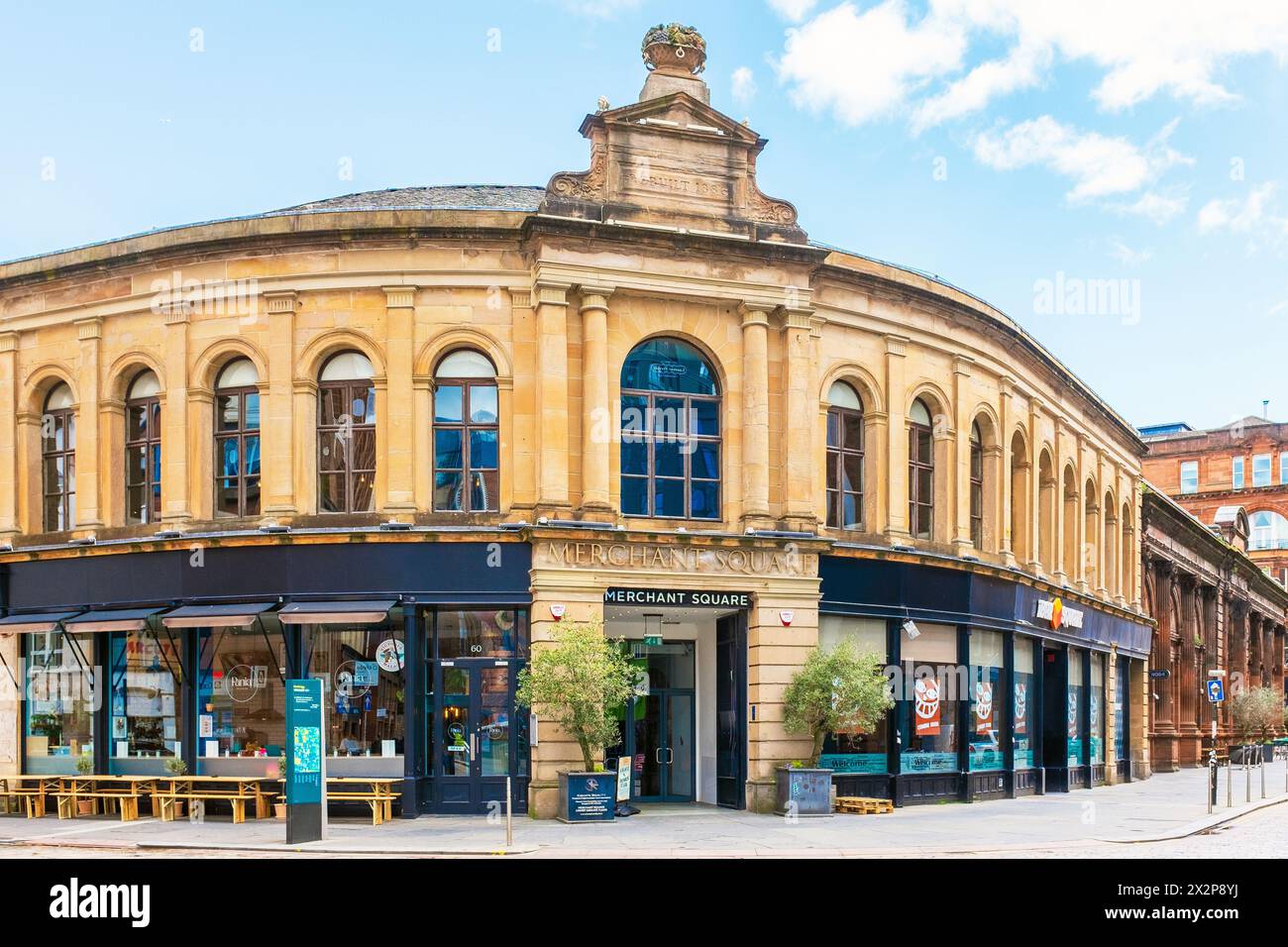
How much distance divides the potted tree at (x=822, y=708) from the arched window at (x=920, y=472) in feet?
17.8

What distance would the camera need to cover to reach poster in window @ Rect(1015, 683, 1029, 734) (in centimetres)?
3356

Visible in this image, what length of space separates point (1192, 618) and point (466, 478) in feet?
136

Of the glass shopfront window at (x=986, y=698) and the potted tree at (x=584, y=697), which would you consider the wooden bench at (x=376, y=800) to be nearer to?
the potted tree at (x=584, y=697)

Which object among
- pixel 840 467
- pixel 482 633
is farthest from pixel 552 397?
pixel 840 467

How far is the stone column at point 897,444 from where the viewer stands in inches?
1176

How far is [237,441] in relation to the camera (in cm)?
2700

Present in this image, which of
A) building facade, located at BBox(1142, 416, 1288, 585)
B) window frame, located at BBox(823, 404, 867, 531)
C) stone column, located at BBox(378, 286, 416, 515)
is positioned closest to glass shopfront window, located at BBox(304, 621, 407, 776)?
stone column, located at BBox(378, 286, 416, 515)

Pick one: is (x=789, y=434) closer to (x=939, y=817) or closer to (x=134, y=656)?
(x=939, y=817)

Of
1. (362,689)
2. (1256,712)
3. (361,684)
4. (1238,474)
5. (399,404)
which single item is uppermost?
(1238,474)

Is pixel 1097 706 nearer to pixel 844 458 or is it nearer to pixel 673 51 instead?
pixel 844 458

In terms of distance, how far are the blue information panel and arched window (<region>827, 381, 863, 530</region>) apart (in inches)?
498

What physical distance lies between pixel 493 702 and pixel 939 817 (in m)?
8.95

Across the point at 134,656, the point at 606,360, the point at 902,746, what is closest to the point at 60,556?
the point at 134,656

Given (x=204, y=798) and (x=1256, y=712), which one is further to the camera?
(x=1256, y=712)
